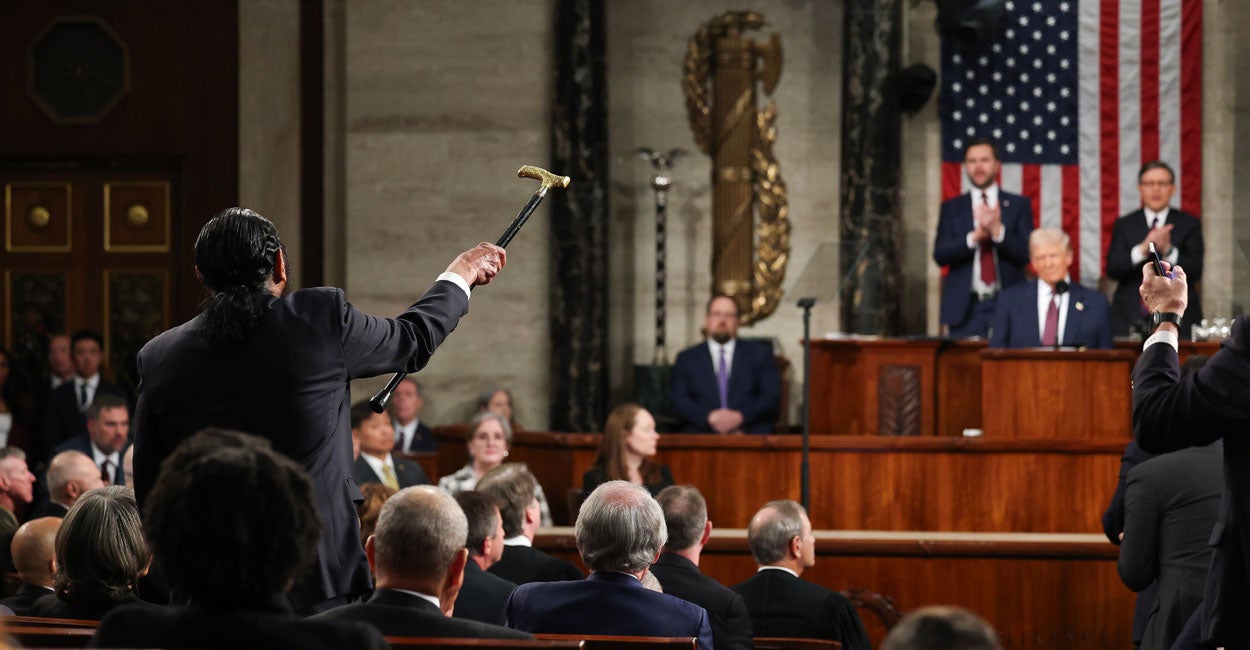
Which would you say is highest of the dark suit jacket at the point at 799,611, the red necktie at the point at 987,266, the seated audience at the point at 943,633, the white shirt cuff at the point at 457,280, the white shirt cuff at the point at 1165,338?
the red necktie at the point at 987,266

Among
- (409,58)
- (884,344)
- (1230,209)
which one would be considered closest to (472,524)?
(884,344)

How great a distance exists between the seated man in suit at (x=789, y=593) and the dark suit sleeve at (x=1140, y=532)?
998 millimetres

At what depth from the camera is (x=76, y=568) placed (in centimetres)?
411

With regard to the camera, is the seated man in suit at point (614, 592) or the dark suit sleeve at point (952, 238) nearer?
the seated man in suit at point (614, 592)

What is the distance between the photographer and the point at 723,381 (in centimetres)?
1054

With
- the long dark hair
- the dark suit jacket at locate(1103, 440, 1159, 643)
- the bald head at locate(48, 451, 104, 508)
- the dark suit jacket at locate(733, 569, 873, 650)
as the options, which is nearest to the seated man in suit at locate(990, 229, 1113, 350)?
the dark suit jacket at locate(1103, 440, 1159, 643)

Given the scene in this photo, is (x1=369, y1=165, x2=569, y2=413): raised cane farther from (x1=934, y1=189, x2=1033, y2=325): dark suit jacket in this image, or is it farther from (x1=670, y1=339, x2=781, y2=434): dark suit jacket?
(x1=934, y1=189, x2=1033, y2=325): dark suit jacket

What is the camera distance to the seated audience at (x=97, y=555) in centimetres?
409

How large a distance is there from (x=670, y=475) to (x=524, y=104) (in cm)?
428

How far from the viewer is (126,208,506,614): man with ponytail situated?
146 inches

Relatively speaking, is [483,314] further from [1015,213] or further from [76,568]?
[76,568]

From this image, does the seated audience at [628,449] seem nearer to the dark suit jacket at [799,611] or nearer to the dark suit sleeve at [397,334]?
the dark suit jacket at [799,611]

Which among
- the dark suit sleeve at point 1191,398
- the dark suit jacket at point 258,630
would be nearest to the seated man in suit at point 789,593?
the dark suit sleeve at point 1191,398

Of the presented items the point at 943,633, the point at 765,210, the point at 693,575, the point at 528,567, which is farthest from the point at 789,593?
the point at 765,210
